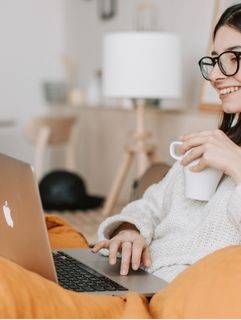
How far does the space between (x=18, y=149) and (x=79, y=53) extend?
103 cm

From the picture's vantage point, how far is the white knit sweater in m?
1.35

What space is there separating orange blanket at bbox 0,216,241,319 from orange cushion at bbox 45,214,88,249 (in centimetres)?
60

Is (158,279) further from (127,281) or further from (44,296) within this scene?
(44,296)

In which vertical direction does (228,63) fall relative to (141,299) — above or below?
above

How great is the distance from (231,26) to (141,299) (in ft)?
2.13

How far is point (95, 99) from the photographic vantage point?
4.66 meters

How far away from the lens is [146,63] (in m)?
3.20

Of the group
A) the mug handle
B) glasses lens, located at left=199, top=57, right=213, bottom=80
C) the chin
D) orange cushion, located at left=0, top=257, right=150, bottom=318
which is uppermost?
glasses lens, located at left=199, top=57, right=213, bottom=80

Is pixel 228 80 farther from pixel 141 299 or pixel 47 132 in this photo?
pixel 47 132

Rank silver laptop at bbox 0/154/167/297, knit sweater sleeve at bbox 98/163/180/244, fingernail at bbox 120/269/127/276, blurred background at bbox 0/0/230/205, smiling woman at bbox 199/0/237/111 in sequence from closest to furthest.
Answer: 1. silver laptop at bbox 0/154/167/297
2. fingernail at bbox 120/269/127/276
3. knit sweater sleeve at bbox 98/163/180/244
4. smiling woman at bbox 199/0/237/111
5. blurred background at bbox 0/0/230/205

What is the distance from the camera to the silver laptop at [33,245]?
1063 millimetres

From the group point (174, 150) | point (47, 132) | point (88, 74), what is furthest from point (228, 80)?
point (88, 74)

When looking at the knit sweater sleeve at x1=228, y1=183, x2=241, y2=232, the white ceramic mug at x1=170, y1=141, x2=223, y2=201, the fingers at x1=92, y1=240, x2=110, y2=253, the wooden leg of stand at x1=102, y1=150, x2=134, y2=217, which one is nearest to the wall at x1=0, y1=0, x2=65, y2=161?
the wooden leg of stand at x1=102, y1=150, x2=134, y2=217

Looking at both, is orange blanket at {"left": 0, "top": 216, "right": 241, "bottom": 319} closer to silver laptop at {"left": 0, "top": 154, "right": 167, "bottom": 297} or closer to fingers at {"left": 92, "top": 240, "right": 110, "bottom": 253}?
silver laptop at {"left": 0, "top": 154, "right": 167, "bottom": 297}
